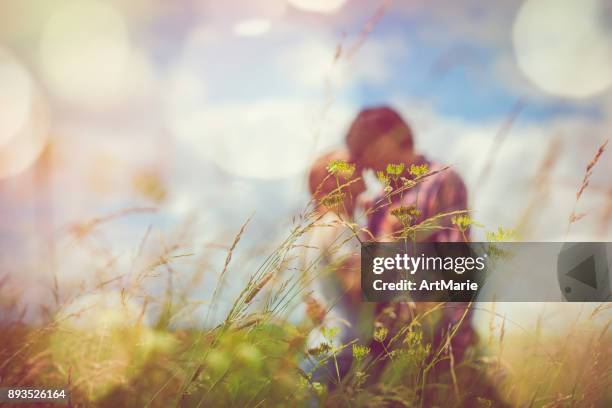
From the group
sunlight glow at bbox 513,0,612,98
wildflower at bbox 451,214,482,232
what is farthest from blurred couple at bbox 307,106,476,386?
sunlight glow at bbox 513,0,612,98

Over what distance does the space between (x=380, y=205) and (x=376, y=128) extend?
24 centimetres

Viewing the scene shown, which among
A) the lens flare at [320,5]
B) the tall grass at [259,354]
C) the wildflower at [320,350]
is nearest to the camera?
the wildflower at [320,350]

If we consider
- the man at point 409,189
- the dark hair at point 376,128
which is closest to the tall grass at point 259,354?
the man at point 409,189

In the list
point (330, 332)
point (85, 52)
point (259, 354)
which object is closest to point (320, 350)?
point (330, 332)

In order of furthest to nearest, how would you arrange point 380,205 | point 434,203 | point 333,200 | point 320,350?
point 434,203 < point 380,205 < point 333,200 < point 320,350

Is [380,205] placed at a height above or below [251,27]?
below

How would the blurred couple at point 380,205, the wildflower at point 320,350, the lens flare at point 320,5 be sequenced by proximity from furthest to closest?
the lens flare at point 320,5
the blurred couple at point 380,205
the wildflower at point 320,350

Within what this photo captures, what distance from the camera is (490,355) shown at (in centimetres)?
135

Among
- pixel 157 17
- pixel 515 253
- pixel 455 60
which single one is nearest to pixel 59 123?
pixel 157 17

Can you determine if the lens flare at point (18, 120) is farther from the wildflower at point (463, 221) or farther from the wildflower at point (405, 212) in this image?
the wildflower at point (463, 221)

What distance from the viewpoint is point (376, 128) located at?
150 cm

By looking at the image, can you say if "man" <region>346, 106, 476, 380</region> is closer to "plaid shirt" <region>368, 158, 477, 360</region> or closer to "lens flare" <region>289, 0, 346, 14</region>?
"plaid shirt" <region>368, 158, 477, 360</region>

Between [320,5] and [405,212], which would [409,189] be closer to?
[405,212]

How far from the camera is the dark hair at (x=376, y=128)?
58.6 inches
